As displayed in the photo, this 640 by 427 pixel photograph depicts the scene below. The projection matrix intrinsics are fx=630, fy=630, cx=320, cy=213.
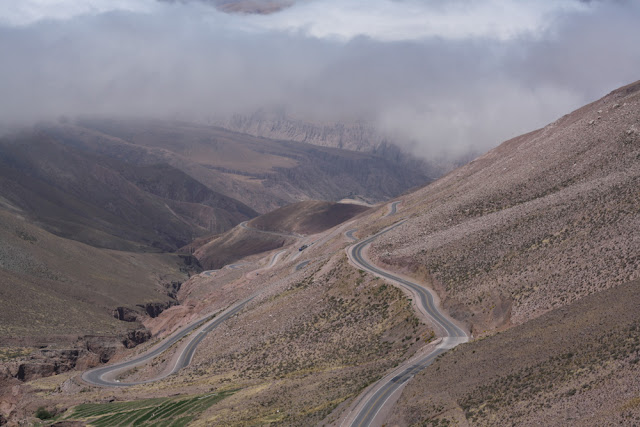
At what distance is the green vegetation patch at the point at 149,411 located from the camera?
4650 cm

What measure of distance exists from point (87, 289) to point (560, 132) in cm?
9443

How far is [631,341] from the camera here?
29.0 meters

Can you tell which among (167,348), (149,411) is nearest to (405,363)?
(149,411)

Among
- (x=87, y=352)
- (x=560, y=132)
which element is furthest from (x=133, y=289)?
(x=560, y=132)

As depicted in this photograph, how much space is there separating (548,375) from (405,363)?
16733 mm

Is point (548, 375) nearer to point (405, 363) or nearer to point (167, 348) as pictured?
point (405, 363)

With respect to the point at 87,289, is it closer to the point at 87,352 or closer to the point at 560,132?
the point at 87,352

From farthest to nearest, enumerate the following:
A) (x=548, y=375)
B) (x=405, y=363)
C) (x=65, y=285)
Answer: (x=65, y=285) → (x=405, y=363) → (x=548, y=375)

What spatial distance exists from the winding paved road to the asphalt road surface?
74.8ft

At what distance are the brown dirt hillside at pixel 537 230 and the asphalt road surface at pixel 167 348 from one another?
22.7m

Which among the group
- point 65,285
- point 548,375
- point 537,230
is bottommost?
point 65,285

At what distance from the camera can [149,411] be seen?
48.7m

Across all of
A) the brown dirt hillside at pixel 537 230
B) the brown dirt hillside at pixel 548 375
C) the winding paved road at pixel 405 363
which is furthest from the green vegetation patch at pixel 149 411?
the brown dirt hillside at pixel 537 230

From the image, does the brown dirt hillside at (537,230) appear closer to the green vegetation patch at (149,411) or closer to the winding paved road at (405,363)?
the winding paved road at (405,363)
